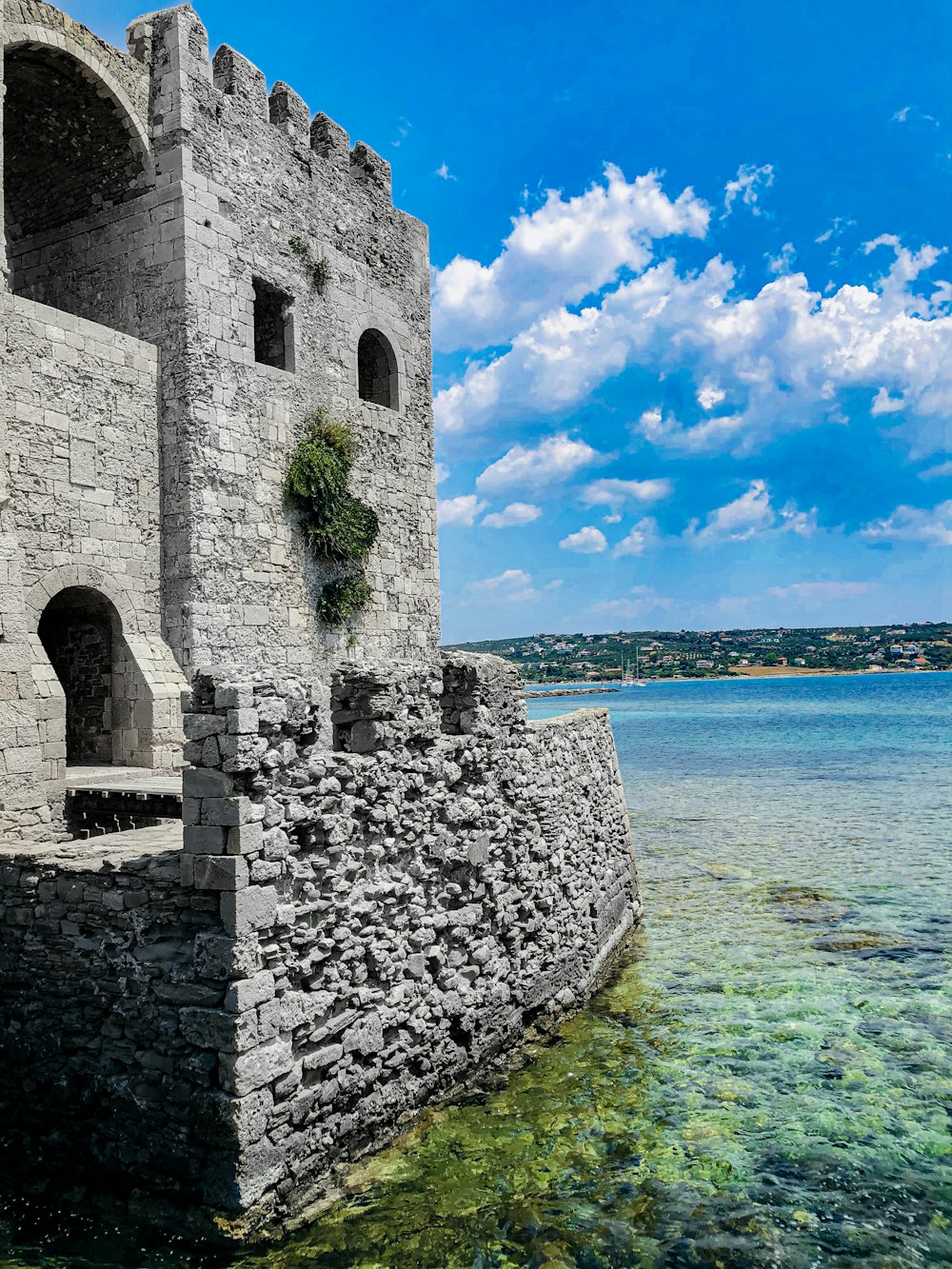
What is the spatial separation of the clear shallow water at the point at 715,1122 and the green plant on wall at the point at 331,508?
21.3 feet

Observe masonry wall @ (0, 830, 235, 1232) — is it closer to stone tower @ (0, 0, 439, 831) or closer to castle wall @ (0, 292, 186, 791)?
stone tower @ (0, 0, 439, 831)

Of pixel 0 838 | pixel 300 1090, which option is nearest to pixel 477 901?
pixel 300 1090

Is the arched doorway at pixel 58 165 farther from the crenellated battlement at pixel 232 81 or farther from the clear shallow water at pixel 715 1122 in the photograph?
the clear shallow water at pixel 715 1122

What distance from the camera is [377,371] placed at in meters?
16.1

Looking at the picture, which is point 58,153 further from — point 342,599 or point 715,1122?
point 715,1122

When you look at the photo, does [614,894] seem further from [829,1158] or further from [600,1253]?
[600,1253]

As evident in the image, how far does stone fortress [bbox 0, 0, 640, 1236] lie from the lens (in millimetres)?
6016

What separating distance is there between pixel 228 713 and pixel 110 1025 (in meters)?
2.39

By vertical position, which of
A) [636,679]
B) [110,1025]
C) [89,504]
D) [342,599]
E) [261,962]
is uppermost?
[89,504]

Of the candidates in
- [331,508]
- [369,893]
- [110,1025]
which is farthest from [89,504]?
[110,1025]

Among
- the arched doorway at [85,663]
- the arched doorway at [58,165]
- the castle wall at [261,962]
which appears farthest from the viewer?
the arched doorway at [58,165]

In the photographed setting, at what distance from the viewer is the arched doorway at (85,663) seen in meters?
11.3

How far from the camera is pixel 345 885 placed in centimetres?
673

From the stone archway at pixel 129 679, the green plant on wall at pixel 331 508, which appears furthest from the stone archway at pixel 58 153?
the stone archway at pixel 129 679
